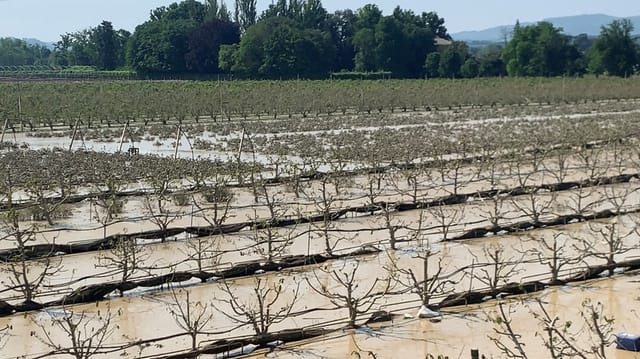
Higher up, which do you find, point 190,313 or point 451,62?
point 451,62

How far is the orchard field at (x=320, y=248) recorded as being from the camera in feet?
22.9

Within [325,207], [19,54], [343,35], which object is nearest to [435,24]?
[343,35]

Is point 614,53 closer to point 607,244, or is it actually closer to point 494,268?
point 607,244

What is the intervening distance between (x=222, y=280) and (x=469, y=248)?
3118mm

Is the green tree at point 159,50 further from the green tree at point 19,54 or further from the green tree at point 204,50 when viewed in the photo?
the green tree at point 19,54

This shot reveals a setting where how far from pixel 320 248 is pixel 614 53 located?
4557 cm

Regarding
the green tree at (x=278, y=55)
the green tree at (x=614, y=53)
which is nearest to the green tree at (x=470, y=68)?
the green tree at (x=614, y=53)

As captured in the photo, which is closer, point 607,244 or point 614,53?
point 607,244

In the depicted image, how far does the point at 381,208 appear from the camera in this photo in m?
11.7

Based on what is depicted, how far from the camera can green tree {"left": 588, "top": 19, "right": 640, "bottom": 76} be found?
50.8 meters

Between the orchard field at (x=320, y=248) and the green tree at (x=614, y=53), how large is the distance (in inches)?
1194

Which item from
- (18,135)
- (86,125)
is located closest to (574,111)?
(86,125)

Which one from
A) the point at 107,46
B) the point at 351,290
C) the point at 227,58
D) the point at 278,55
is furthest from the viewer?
the point at 107,46

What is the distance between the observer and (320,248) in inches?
396
